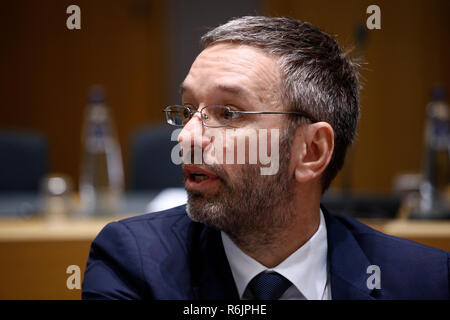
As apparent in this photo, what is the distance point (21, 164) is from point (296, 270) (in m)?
2.00

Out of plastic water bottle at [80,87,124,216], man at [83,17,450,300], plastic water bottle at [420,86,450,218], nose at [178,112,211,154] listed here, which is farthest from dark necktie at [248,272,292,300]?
plastic water bottle at [80,87,124,216]

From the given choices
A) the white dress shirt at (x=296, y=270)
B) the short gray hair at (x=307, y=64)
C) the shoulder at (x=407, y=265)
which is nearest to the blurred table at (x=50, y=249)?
the shoulder at (x=407, y=265)

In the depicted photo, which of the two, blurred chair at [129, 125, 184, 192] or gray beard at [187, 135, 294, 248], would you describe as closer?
gray beard at [187, 135, 294, 248]

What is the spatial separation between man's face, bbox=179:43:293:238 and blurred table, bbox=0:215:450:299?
0.36 m

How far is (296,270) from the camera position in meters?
1.06

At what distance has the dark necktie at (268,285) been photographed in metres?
1.04

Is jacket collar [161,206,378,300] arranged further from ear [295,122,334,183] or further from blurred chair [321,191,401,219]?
blurred chair [321,191,401,219]

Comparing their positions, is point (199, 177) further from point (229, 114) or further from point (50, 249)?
point (50, 249)

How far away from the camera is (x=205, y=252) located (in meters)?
1.06

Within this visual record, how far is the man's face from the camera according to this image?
3.17ft

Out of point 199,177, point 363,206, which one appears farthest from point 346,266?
point 363,206

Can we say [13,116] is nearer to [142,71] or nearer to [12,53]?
[12,53]
